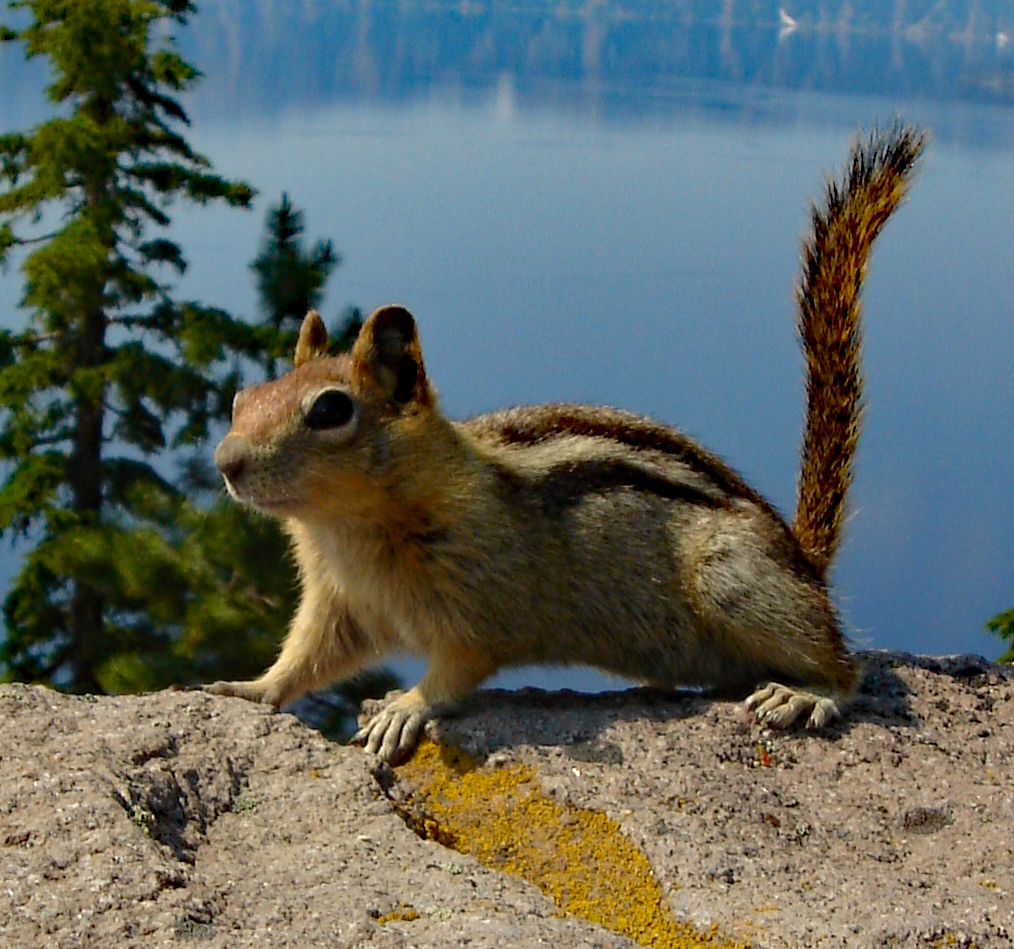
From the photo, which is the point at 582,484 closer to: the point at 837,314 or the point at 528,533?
the point at 528,533

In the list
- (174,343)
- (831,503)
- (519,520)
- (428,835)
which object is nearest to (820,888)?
(428,835)

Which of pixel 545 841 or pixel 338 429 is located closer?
pixel 545 841

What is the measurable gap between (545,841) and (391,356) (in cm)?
128

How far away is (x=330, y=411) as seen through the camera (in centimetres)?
324

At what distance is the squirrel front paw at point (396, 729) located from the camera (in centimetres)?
314

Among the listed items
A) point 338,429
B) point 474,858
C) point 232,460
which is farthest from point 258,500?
point 474,858

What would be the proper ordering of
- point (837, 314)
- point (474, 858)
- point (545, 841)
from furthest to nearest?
point (837, 314) < point (545, 841) < point (474, 858)

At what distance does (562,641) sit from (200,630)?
743 cm

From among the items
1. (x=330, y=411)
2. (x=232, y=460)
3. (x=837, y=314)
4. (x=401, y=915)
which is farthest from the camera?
(x=837, y=314)

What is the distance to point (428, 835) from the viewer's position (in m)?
2.72

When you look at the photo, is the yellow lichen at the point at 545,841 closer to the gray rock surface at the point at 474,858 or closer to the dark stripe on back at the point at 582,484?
the gray rock surface at the point at 474,858

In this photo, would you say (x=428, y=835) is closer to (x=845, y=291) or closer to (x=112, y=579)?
(x=845, y=291)

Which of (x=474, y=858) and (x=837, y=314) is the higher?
(x=837, y=314)

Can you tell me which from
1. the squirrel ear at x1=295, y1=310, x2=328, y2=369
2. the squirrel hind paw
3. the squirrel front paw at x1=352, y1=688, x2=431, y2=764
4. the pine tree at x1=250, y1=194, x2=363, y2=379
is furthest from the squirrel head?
the pine tree at x1=250, y1=194, x2=363, y2=379
